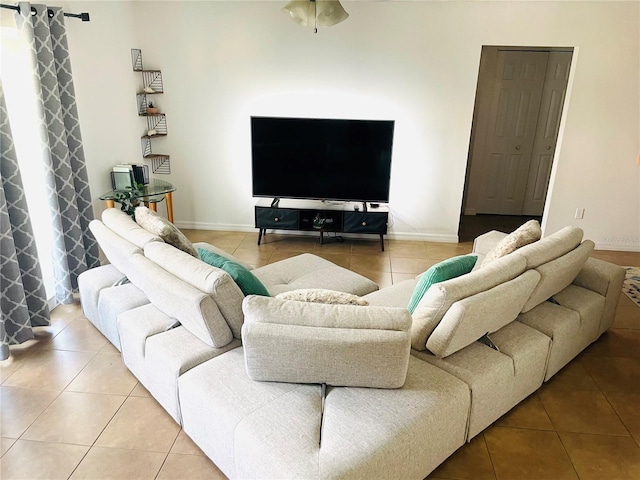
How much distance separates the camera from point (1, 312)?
281 centimetres

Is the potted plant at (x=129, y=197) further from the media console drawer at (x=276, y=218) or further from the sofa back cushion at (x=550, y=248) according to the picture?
the sofa back cushion at (x=550, y=248)

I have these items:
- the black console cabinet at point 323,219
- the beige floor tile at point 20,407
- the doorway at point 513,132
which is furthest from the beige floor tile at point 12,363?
the doorway at point 513,132

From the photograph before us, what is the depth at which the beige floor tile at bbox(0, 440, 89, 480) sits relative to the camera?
A: 206cm

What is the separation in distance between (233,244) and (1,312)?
2536mm

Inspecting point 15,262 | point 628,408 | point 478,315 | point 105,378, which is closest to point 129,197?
point 15,262

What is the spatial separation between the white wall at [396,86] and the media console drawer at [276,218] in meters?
0.48

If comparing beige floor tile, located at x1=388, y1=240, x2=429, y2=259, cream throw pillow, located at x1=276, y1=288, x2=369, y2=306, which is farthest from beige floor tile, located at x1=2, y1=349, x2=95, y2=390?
beige floor tile, located at x1=388, y1=240, x2=429, y2=259

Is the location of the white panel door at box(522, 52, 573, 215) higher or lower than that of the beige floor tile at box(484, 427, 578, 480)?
higher

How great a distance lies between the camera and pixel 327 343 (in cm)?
185

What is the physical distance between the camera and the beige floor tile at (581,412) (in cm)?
239

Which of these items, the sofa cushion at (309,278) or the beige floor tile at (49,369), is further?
the sofa cushion at (309,278)

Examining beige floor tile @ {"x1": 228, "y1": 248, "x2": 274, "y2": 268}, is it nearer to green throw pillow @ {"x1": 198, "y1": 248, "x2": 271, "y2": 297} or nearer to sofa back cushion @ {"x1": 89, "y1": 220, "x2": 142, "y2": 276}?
sofa back cushion @ {"x1": 89, "y1": 220, "x2": 142, "y2": 276}

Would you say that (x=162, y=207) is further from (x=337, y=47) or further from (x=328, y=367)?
(x=328, y=367)

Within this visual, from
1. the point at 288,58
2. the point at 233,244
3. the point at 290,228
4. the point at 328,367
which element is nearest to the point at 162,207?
the point at 233,244
